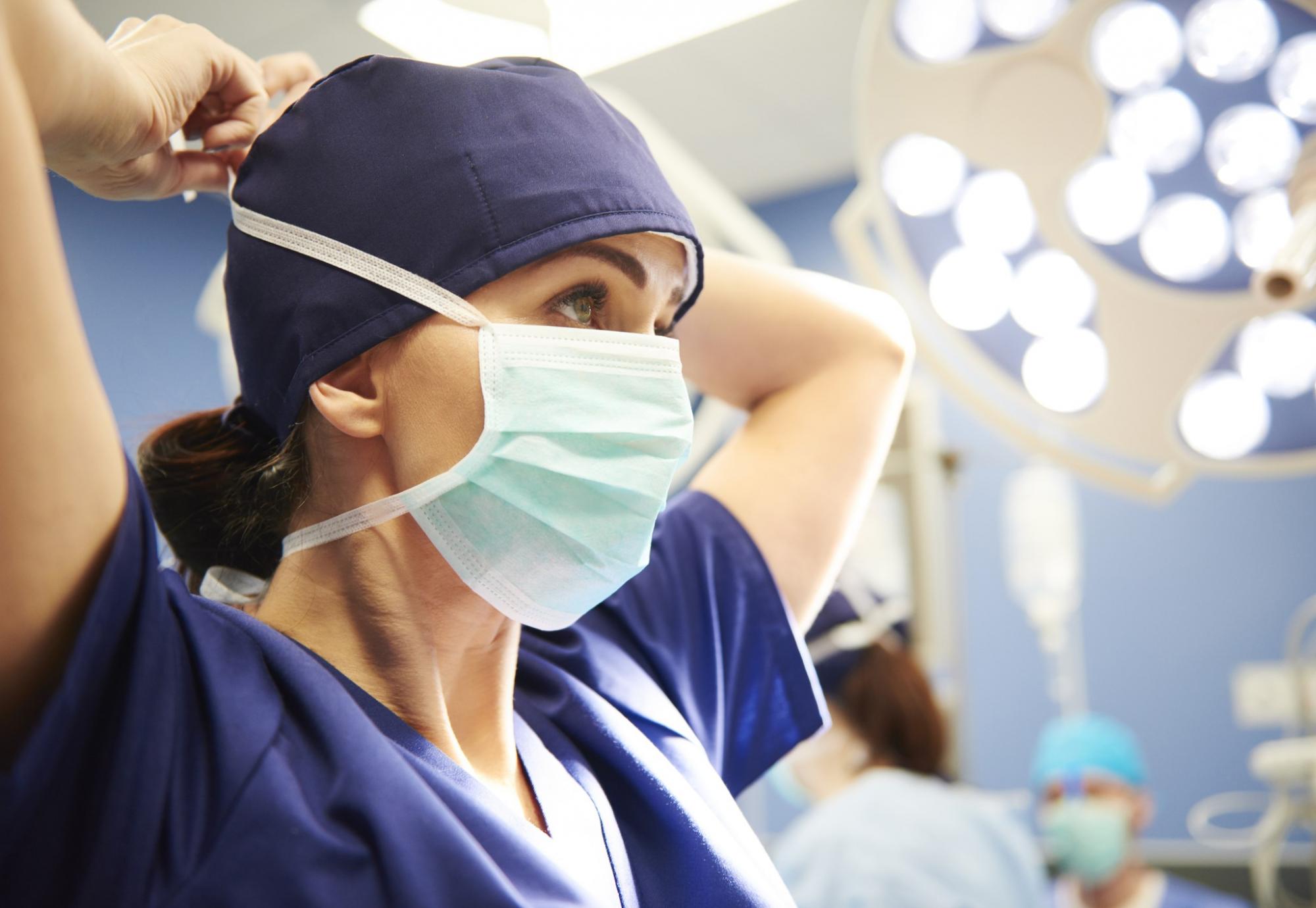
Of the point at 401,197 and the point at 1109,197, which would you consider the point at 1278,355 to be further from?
the point at 401,197

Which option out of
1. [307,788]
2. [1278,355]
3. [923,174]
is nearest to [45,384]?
[307,788]

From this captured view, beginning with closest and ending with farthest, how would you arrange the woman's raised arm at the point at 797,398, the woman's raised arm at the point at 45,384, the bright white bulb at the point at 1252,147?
the woman's raised arm at the point at 45,384 → the bright white bulb at the point at 1252,147 → the woman's raised arm at the point at 797,398

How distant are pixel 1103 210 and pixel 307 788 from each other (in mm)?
874

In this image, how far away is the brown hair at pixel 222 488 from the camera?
2.74 feet

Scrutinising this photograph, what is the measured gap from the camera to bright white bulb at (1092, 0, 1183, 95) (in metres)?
1.00

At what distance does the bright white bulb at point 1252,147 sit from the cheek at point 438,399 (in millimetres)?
729

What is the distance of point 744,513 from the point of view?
1.08 metres

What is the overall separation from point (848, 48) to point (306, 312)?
2.95m

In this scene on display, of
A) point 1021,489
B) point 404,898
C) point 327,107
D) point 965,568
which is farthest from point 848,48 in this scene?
point 404,898

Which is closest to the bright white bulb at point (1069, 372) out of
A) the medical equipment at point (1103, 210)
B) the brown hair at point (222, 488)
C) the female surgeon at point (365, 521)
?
the medical equipment at point (1103, 210)

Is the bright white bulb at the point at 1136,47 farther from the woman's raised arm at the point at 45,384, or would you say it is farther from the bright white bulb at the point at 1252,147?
the woman's raised arm at the point at 45,384

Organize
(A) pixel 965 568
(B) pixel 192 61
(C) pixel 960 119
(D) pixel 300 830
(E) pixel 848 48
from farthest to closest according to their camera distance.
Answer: (A) pixel 965 568, (E) pixel 848 48, (C) pixel 960 119, (B) pixel 192 61, (D) pixel 300 830

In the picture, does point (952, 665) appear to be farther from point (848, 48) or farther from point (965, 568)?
point (848, 48)

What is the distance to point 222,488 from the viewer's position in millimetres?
877
